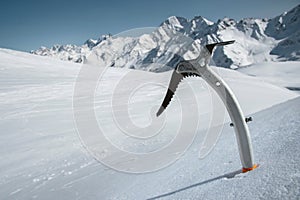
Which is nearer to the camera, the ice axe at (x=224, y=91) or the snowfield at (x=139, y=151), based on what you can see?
the ice axe at (x=224, y=91)

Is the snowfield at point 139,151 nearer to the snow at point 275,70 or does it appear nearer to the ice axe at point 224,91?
the ice axe at point 224,91

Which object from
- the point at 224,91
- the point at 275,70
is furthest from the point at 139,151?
the point at 275,70

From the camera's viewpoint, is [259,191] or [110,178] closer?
[259,191]

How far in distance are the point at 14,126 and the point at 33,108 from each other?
2163mm

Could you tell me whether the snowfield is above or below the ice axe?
below

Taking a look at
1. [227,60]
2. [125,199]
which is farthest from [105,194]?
[227,60]

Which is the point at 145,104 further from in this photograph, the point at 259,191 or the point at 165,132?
the point at 259,191

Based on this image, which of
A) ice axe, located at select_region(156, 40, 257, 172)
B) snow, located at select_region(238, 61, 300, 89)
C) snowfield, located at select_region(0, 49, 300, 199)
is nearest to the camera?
ice axe, located at select_region(156, 40, 257, 172)

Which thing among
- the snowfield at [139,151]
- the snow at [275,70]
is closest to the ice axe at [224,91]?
the snowfield at [139,151]

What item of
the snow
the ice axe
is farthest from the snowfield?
the snow

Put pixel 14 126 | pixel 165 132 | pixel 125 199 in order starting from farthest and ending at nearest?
pixel 14 126, pixel 165 132, pixel 125 199

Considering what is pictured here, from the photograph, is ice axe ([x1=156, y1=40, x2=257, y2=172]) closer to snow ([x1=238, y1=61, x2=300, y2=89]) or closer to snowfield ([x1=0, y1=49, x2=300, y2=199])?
snowfield ([x1=0, y1=49, x2=300, y2=199])

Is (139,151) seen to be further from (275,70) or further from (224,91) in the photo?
(275,70)

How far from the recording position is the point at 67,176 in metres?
3.47
